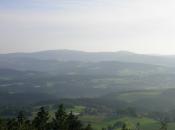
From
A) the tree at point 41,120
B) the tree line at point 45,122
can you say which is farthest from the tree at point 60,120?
the tree at point 41,120

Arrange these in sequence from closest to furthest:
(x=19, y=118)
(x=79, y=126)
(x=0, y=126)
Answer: (x=0, y=126)
(x=19, y=118)
(x=79, y=126)

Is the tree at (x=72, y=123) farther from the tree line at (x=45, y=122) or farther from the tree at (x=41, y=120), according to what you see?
the tree at (x=41, y=120)

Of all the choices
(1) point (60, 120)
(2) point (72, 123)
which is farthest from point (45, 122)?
(2) point (72, 123)

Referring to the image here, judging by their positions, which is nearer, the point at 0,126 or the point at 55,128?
the point at 0,126

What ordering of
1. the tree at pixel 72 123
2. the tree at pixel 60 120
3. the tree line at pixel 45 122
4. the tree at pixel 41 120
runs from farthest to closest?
1. the tree at pixel 72 123
2. the tree at pixel 41 120
3. the tree at pixel 60 120
4. the tree line at pixel 45 122

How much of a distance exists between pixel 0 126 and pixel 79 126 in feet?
76.6

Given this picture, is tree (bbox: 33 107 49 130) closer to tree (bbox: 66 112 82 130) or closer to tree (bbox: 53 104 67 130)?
tree (bbox: 53 104 67 130)

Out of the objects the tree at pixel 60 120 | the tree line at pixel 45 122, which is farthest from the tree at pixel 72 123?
Answer: the tree at pixel 60 120

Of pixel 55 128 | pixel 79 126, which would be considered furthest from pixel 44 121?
pixel 79 126

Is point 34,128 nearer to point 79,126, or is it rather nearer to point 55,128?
point 55,128

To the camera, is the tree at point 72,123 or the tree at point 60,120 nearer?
the tree at point 60,120

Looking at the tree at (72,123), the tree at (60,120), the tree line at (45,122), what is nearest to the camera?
the tree line at (45,122)

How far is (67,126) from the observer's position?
102500 millimetres

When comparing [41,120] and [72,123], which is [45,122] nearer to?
[41,120]
